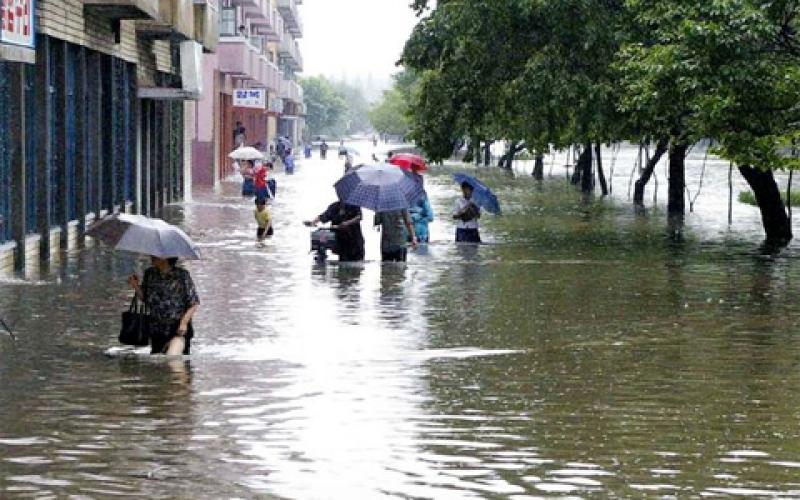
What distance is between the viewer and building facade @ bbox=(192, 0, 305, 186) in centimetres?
6562

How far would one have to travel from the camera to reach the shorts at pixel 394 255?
85.6ft

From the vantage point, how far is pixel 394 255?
26.1 metres

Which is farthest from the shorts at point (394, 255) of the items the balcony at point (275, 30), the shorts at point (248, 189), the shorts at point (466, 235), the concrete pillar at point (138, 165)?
the balcony at point (275, 30)

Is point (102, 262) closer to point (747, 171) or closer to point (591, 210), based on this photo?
point (747, 171)

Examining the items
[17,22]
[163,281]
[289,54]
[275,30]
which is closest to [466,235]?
[17,22]

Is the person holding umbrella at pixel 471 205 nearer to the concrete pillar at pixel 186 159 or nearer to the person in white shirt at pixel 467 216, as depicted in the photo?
the person in white shirt at pixel 467 216

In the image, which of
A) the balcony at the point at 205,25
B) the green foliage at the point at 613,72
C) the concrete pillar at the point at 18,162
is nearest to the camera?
the concrete pillar at the point at 18,162

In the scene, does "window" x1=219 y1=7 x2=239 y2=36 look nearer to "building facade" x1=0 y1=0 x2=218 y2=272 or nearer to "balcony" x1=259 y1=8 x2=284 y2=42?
"building facade" x1=0 y1=0 x2=218 y2=272

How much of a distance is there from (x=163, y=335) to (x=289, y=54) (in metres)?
111

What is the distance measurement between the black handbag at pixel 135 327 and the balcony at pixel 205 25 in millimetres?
29220

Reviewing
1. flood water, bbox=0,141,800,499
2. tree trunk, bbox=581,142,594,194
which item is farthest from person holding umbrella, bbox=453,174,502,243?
tree trunk, bbox=581,142,594,194

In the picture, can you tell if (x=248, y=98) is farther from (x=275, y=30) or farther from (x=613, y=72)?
(x=613, y=72)

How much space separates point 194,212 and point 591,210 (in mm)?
11240

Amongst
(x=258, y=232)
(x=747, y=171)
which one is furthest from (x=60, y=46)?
(x=747, y=171)
